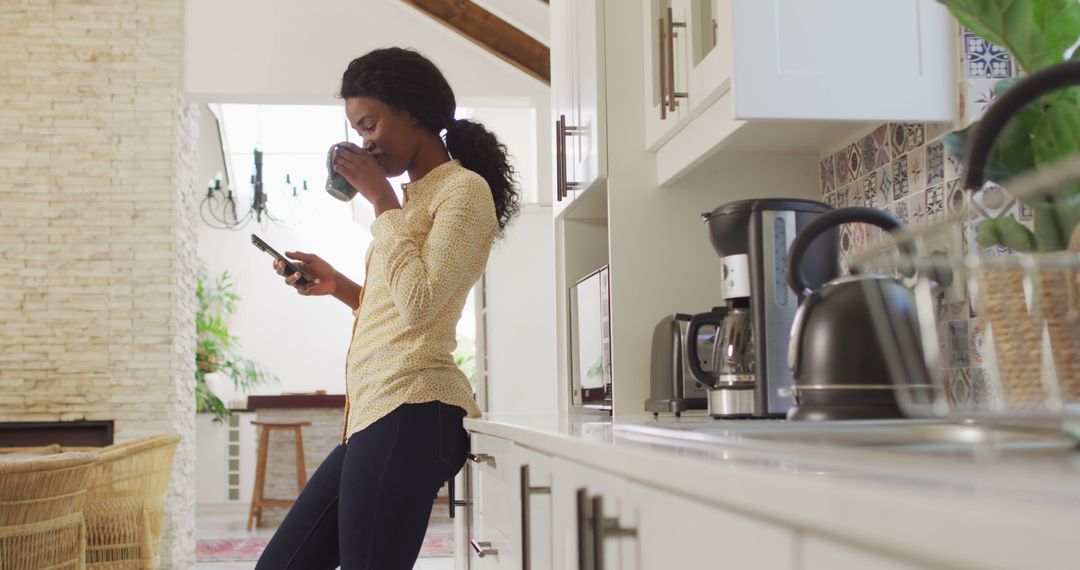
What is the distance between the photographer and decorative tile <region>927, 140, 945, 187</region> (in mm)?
1736

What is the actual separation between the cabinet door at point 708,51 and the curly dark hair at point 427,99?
1.19ft

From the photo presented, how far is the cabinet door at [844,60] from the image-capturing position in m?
1.61

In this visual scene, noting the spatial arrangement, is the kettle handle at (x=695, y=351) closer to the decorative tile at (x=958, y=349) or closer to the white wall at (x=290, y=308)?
the decorative tile at (x=958, y=349)

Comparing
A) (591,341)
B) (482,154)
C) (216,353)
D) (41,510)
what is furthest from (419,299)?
(216,353)

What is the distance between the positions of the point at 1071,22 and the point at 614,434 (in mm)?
743

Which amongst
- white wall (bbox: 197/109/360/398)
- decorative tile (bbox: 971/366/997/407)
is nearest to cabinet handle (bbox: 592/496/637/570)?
decorative tile (bbox: 971/366/997/407)

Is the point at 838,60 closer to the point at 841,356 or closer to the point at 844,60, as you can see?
the point at 844,60

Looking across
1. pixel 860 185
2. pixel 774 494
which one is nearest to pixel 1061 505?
pixel 774 494

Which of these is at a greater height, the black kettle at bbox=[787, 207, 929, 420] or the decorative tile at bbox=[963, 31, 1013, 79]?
the decorative tile at bbox=[963, 31, 1013, 79]

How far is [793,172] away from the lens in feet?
7.57

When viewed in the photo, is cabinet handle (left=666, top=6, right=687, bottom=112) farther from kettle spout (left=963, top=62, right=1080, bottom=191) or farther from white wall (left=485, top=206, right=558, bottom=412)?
white wall (left=485, top=206, right=558, bottom=412)

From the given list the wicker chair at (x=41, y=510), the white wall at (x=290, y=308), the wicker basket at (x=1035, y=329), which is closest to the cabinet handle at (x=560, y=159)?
the wicker chair at (x=41, y=510)

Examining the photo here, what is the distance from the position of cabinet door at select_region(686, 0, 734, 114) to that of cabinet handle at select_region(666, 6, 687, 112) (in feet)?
0.15

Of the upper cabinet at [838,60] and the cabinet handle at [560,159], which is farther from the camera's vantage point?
the cabinet handle at [560,159]
